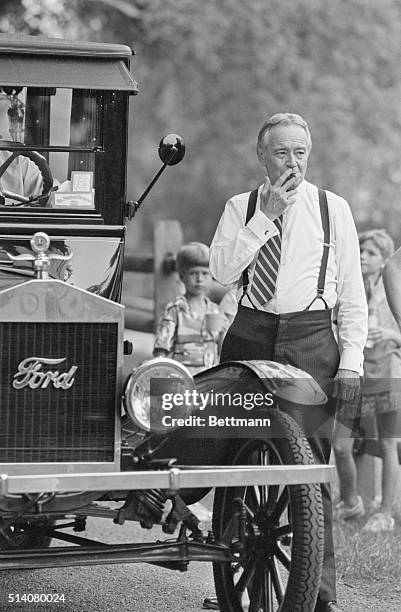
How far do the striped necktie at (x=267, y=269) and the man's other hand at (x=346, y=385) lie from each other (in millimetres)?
416

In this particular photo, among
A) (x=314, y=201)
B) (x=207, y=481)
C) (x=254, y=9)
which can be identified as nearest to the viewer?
(x=207, y=481)

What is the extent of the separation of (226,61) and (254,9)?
160 centimetres

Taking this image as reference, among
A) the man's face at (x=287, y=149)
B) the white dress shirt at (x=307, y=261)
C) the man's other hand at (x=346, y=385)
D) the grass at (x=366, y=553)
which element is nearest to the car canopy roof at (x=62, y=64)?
the man's face at (x=287, y=149)

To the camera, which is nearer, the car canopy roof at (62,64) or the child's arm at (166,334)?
the car canopy roof at (62,64)

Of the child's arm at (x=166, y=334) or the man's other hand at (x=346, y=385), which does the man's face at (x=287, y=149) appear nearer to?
the man's other hand at (x=346, y=385)

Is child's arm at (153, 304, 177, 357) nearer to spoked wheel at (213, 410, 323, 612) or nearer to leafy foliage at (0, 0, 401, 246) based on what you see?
spoked wheel at (213, 410, 323, 612)

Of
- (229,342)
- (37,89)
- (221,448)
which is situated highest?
(37,89)

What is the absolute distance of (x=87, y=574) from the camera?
5.41 meters

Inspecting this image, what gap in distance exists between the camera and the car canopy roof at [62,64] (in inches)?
182

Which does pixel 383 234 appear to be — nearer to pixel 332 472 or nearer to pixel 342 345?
pixel 342 345

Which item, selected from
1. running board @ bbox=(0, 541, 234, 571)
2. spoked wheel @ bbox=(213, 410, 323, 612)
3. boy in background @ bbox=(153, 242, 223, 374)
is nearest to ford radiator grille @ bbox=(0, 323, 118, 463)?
running board @ bbox=(0, 541, 234, 571)

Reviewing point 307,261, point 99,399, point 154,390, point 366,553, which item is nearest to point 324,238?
point 307,261

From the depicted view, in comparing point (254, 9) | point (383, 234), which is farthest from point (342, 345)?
point (254, 9)

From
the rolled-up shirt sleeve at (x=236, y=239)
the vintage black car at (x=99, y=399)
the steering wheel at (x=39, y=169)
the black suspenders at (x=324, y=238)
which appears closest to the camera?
the vintage black car at (x=99, y=399)
